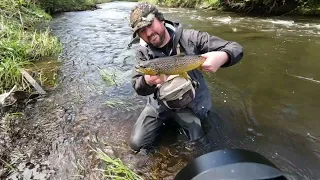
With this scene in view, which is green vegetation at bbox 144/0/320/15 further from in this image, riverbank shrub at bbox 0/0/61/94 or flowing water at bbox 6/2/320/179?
riverbank shrub at bbox 0/0/61/94

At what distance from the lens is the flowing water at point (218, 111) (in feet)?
11.5

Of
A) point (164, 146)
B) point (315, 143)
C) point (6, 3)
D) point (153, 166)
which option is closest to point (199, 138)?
point (164, 146)

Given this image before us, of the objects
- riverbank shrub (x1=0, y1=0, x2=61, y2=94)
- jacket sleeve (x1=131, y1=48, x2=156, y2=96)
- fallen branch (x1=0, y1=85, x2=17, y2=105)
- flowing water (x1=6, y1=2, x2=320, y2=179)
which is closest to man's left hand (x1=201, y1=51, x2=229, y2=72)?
jacket sleeve (x1=131, y1=48, x2=156, y2=96)

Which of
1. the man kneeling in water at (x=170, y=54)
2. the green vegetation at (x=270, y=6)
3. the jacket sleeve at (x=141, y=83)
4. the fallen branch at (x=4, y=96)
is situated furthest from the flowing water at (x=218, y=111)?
the green vegetation at (x=270, y=6)

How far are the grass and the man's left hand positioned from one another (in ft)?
4.48

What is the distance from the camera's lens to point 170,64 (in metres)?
2.76

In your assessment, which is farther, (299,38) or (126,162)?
(299,38)

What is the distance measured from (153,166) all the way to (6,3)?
11038mm

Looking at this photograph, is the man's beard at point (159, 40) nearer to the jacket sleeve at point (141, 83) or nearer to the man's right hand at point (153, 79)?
the jacket sleeve at point (141, 83)

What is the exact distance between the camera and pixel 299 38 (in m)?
8.94

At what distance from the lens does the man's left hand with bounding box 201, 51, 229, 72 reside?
274 cm

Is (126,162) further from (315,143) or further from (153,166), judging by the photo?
(315,143)

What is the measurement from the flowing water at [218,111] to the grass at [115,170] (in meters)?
0.14

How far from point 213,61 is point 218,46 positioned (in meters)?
0.57
